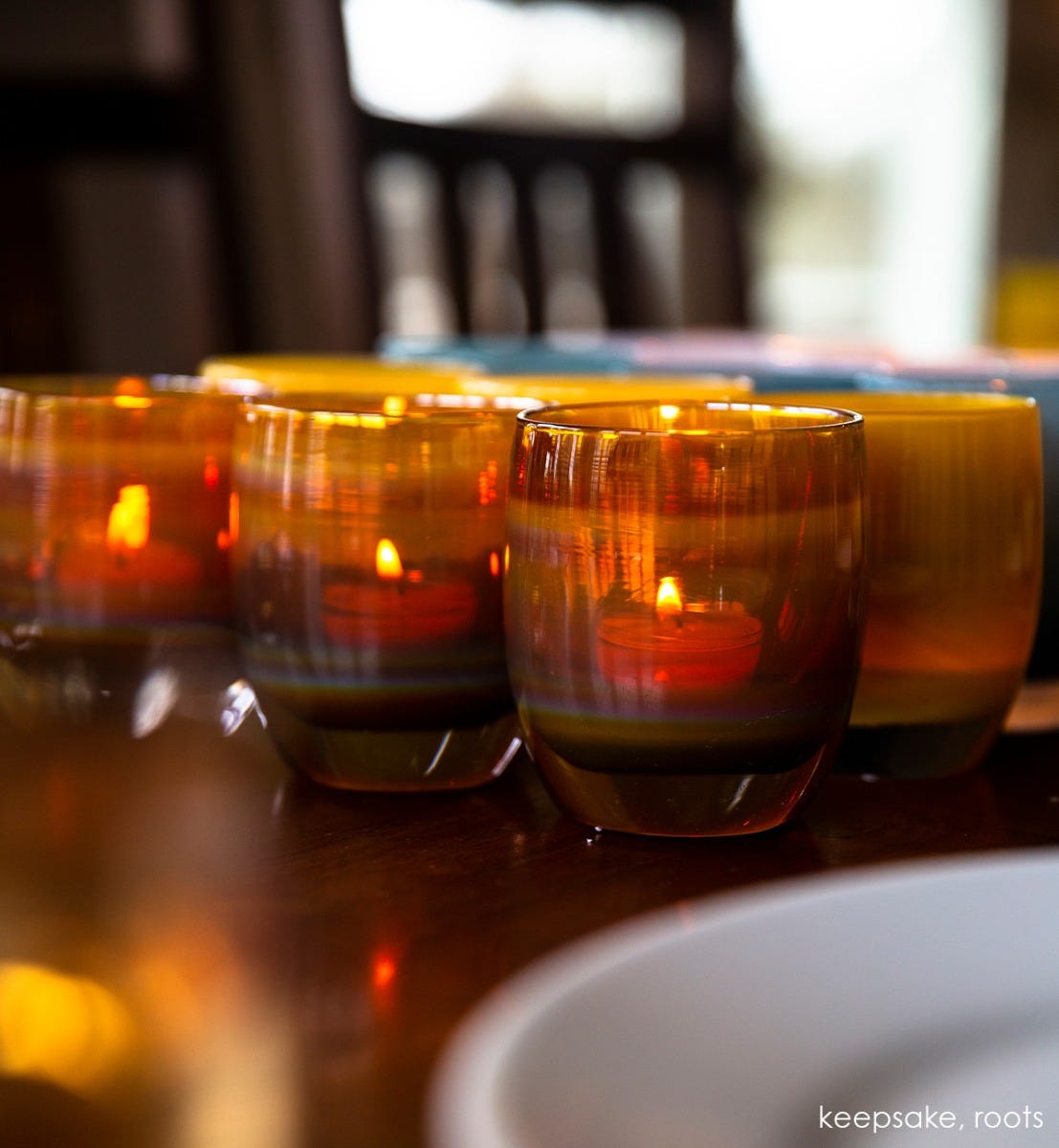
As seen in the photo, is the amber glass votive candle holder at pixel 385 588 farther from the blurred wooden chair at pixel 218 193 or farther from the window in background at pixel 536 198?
the window in background at pixel 536 198

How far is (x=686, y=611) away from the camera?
32cm

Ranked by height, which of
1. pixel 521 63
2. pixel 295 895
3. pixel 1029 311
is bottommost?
pixel 1029 311

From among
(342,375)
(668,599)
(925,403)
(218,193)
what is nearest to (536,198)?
(218,193)

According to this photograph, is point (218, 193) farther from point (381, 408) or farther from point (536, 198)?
point (381, 408)

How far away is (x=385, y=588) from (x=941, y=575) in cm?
14

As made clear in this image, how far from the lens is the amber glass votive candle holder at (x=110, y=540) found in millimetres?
434

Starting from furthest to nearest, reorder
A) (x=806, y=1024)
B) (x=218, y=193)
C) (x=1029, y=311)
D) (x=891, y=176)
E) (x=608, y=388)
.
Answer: (x=891, y=176)
(x=1029, y=311)
(x=218, y=193)
(x=608, y=388)
(x=806, y=1024)

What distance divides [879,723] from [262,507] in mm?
165

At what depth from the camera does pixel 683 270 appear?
154 cm

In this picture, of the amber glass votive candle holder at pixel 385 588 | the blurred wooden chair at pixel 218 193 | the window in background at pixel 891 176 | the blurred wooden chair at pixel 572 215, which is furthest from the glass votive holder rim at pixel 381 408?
the window in background at pixel 891 176

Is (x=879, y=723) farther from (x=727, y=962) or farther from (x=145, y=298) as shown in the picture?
(x=145, y=298)

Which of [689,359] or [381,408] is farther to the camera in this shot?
[689,359]

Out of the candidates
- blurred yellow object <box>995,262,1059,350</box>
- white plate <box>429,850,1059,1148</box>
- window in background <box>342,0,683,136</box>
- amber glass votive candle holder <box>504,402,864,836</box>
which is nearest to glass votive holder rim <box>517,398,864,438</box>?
amber glass votive candle holder <box>504,402,864,836</box>

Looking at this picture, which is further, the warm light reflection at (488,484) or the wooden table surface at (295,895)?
the warm light reflection at (488,484)
